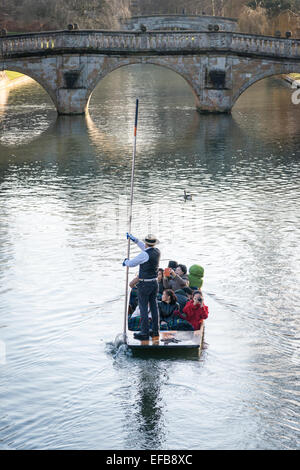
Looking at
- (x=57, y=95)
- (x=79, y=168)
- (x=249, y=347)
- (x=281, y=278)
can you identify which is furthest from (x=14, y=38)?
(x=249, y=347)

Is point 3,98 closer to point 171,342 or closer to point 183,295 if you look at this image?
point 183,295

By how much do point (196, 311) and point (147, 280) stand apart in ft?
4.06

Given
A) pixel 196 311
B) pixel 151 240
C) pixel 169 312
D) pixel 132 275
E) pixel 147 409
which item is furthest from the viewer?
pixel 132 275

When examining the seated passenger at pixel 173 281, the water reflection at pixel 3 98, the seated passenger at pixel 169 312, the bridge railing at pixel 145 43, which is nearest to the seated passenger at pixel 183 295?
the seated passenger at pixel 173 281

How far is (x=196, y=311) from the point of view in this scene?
1448 cm

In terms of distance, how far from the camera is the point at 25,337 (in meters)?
15.0

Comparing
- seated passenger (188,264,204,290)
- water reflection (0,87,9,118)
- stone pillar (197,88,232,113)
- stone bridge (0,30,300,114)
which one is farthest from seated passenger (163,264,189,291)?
water reflection (0,87,9,118)

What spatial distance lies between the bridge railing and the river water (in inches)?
281

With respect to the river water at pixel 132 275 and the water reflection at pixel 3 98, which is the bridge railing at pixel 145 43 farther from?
the river water at pixel 132 275

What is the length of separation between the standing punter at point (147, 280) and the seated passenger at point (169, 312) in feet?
1.57

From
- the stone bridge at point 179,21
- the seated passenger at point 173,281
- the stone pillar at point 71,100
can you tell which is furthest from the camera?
the stone bridge at point 179,21

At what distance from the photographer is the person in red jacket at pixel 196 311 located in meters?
14.4

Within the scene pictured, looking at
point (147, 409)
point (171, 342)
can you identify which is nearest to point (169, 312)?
point (171, 342)

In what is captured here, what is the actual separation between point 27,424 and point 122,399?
1.70m
